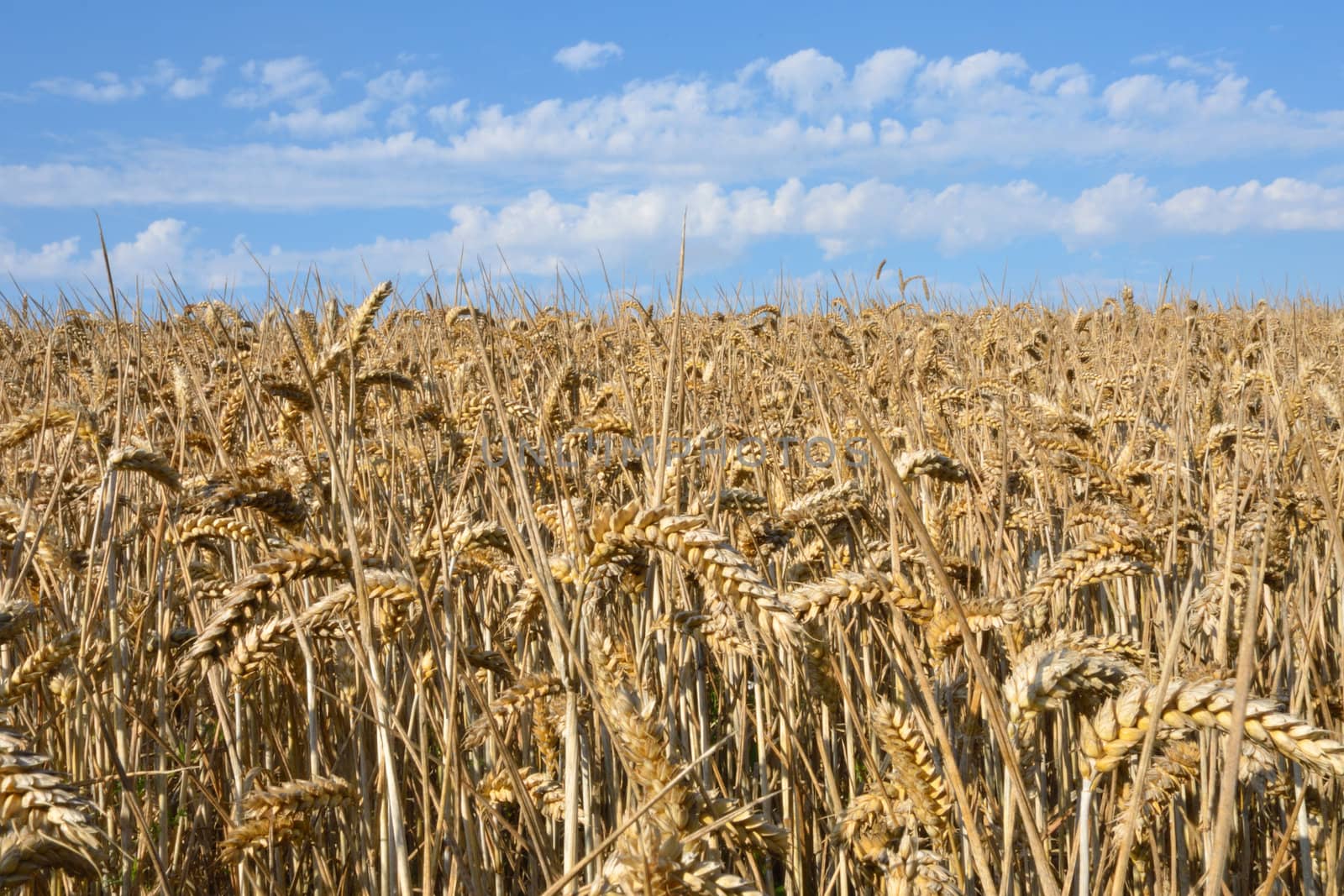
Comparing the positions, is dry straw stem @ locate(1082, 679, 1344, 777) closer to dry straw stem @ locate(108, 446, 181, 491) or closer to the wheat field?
the wheat field

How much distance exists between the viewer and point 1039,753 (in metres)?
1.47

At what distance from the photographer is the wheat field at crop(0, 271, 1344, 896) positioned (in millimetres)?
781

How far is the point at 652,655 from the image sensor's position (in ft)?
5.95

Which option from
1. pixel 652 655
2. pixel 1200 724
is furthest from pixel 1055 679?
pixel 652 655

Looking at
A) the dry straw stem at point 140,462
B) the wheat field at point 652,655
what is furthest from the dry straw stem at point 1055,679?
the dry straw stem at point 140,462

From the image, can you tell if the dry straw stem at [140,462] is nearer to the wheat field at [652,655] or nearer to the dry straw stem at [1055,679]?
the wheat field at [652,655]

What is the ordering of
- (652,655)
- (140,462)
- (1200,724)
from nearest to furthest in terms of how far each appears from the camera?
(1200,724) < (140,462) < (652,655)

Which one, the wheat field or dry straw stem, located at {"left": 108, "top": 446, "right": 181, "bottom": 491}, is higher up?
dry straw stem, located at {"left": 108, "top": 446, "right": 181, "bottom": 491}

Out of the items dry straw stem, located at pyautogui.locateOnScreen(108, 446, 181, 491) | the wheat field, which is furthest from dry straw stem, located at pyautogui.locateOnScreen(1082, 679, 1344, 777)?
dry straw stem, located at pyautogui.locateOnScreen(108, 446, 181, 491)

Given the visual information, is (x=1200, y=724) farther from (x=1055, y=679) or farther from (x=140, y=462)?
(x=140, y=462)

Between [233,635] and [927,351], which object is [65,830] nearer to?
[233,635]

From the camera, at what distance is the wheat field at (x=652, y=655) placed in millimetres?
781

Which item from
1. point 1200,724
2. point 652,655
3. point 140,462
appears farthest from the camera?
point 652,655

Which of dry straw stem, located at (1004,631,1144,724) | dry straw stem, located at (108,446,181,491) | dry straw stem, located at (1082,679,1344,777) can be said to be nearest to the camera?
dry straw stem, located at (1082,679,1344,777)
